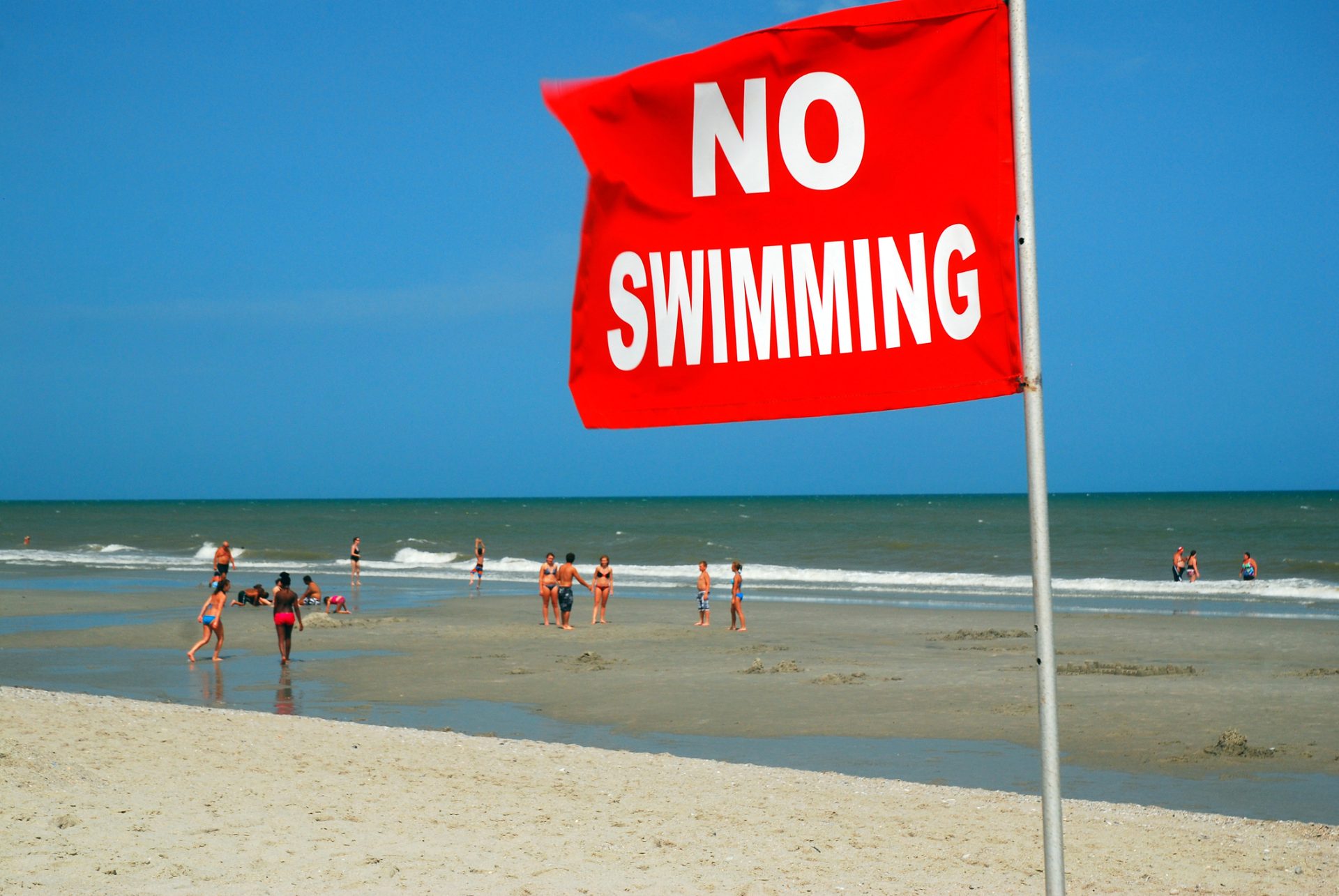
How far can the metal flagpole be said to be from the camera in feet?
11.5

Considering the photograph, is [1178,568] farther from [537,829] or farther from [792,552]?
[537,829]

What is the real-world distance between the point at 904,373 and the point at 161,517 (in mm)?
141165

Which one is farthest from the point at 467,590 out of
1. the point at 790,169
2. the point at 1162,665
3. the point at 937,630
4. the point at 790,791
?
the point at 790,169

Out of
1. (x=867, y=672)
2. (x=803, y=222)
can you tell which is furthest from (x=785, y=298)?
(x=867, y=672)

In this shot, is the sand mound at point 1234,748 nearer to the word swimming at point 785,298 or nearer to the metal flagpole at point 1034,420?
the metal flagpole at point 1034,420

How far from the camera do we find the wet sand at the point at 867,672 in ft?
47.9

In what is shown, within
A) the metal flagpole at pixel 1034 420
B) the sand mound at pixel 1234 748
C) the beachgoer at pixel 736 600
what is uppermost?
the metal flagpole at pixel 1034 420

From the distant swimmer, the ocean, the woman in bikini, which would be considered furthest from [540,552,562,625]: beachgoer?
the ocean

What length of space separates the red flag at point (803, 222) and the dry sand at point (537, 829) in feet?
16.0

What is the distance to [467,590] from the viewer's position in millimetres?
40812

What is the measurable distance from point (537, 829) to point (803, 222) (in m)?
6.65

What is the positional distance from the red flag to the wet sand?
10.3 m

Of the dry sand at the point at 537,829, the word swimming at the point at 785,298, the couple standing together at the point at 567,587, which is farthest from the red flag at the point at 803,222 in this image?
the couple standing together at the point at 567,587

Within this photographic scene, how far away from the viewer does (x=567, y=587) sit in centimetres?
2655
